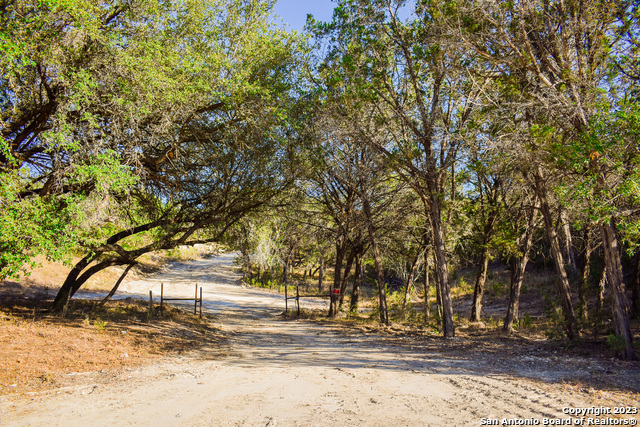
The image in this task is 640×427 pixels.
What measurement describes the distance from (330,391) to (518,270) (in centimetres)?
1078

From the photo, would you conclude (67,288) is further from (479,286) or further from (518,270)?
(479,286)

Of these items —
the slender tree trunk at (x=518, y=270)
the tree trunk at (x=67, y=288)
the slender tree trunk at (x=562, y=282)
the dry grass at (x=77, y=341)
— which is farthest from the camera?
the slender tree trunk at (x=518, y=270)

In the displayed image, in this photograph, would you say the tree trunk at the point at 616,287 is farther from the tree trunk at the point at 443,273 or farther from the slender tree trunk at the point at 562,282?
the tree trunk at the point at 443,273

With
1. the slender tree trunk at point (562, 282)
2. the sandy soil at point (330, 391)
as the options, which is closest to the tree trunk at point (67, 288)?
the sandy soil at point (330, 391)

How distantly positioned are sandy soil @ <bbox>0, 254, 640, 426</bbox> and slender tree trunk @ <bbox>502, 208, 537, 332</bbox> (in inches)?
160

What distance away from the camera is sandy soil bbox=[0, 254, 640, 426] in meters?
5.32

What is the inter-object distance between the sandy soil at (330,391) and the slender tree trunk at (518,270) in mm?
4065

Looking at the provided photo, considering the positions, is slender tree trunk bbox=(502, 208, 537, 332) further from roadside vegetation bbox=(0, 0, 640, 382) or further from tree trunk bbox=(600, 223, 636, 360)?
tree trunk bbox=(600, 223, 636, 360)

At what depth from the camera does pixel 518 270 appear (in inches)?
575

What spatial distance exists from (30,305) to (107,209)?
6.90 meters

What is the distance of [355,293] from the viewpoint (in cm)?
2267

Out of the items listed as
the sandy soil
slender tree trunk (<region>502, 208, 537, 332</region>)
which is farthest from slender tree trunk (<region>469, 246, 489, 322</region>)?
the sandy soil

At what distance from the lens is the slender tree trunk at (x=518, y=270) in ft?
45.3

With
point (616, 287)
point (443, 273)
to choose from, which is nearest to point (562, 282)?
point (616, 287)
